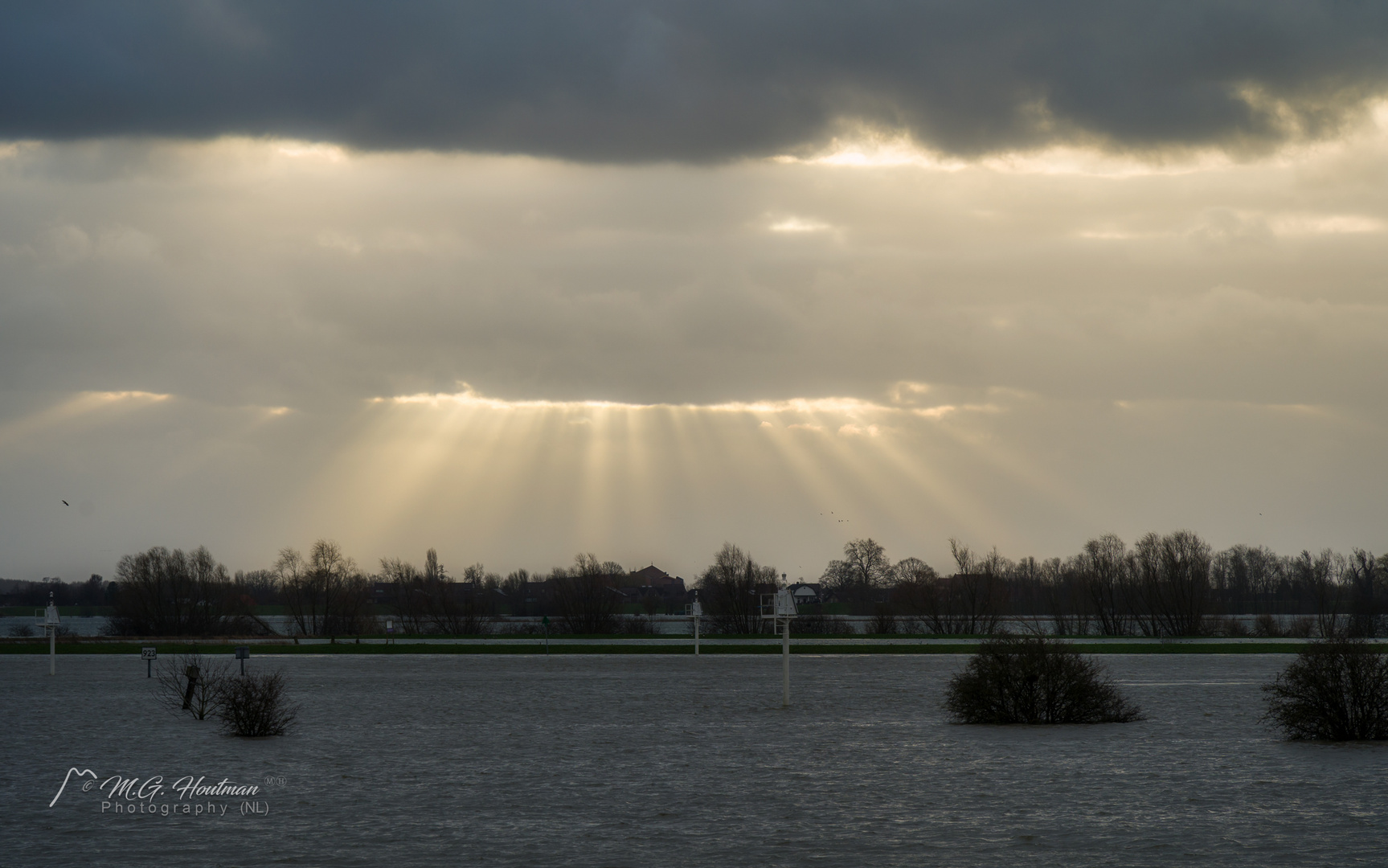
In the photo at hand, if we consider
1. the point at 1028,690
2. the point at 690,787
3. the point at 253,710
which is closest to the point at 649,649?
the point at 1028,690

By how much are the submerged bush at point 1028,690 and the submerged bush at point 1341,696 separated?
443cm

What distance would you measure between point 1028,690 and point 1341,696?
20.1ft

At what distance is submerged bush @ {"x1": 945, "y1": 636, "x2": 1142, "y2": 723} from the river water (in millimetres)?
843

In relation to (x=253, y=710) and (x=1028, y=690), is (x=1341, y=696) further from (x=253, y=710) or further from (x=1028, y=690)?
(x=253, y=710)

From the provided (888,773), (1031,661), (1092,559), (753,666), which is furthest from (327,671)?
(1092,559)

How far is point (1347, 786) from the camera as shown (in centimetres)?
1745

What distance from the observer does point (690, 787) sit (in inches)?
723

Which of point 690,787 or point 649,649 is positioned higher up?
point 690,787

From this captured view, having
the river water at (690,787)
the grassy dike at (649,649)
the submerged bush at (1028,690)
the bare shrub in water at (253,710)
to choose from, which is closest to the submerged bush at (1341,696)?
the river water at (690,787)

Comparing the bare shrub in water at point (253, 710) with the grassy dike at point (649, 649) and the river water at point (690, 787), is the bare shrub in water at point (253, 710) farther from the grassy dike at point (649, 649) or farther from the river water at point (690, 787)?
the grassy dike at point (649, 649)

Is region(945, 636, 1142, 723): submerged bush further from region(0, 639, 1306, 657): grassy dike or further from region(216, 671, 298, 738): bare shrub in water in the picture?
region(0, 639, 1306, 657): grassy dike

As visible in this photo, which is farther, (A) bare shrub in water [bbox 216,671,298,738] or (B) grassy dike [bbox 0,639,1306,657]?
(B) grassy dike [bbox 0,639,1306,657]

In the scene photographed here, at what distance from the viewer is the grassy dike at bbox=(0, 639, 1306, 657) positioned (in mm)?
68375

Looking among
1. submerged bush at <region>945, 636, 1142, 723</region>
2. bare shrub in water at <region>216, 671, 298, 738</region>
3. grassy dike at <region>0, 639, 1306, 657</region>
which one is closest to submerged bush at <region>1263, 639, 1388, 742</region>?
submerged bush at <region>945, 636, 1142, 723</region>
